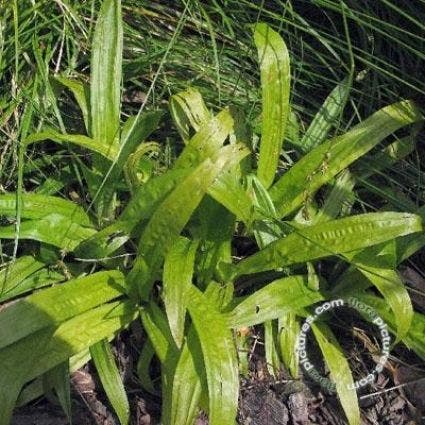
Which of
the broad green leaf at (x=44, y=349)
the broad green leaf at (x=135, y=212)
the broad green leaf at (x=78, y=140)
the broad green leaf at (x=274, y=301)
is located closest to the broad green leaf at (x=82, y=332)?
the broad green leaf at (x=44, y=349)

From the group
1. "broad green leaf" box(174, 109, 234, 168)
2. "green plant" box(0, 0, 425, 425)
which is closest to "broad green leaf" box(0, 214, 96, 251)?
"green plant" box(0, 0, 425, 425)

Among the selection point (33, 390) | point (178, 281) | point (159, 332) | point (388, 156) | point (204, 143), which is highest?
point (204, 143)

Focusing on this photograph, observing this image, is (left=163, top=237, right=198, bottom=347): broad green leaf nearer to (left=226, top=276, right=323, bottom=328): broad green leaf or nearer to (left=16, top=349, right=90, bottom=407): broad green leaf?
(left=226, top=276, right=323, bottom=328): broad green leaf

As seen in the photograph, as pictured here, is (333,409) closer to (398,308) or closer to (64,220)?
(398,308)

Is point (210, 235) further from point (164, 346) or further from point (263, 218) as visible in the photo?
point (164, 346)

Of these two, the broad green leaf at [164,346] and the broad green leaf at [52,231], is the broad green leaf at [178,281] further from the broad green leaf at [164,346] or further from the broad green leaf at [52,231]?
the broad green leaf at [52,231]

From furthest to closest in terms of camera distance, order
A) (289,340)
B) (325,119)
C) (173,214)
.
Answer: (325,119) → (289,340) → (173,214)

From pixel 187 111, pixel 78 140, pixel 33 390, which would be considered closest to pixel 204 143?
pixel 187 111
